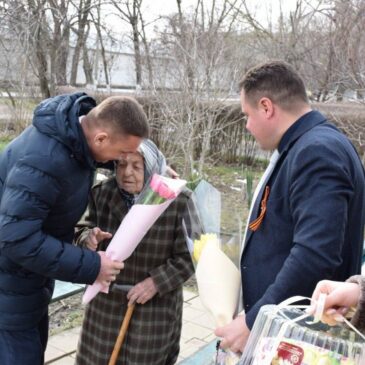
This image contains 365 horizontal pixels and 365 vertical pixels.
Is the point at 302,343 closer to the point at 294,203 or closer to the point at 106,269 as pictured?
the point at 294,203

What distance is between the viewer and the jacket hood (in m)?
2.07

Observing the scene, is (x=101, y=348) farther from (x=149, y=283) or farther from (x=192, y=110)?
(x=192, y=110)

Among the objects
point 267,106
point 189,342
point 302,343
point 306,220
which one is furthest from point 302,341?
point 189,342

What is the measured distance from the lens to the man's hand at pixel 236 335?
73.5 inches

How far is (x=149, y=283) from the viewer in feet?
8.27

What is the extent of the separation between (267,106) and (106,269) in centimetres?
100

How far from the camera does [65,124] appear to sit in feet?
6.89

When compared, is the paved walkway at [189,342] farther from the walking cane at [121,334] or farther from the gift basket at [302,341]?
the gift basket at [302,341]

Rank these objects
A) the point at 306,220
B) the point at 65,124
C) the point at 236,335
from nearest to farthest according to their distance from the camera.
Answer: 1. the point at 306,220
2. the point at 236,335
3. the point at 65,124

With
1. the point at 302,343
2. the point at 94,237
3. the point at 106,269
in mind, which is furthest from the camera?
the point at 94,237

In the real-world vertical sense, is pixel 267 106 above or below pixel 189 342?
above

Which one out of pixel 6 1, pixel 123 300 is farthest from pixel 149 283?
pixel 6 1

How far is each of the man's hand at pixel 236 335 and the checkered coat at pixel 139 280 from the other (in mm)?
670

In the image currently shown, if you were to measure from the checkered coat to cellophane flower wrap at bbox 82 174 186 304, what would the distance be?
0.86 feet
